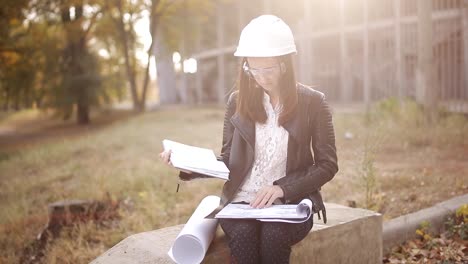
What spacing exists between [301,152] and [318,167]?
12 centimetres

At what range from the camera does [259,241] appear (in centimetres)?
237

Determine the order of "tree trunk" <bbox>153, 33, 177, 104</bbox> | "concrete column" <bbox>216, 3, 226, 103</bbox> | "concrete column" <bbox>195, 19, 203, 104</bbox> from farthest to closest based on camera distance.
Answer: "tree trunk" <bbox>153, 33, 177, 104</bbox>, "concrete column" <bbox>195, 19, 203, 104</bbox>, "concrete column" <bbox>216, 3, 226, 103</bbox>

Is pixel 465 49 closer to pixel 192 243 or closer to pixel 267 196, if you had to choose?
pixel 267 196

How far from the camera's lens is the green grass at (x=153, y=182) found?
4.24 metres

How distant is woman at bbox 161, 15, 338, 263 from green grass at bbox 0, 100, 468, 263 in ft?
5.65

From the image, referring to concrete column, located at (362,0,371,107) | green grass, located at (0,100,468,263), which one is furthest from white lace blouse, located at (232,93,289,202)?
concrete column, located at (362,0,371,107)

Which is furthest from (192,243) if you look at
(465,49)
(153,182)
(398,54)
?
(465,49)

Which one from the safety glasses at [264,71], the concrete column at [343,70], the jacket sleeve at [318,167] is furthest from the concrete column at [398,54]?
the safety glasses at [264,71]

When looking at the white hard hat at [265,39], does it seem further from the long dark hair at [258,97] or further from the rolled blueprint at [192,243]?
the rolled blueprint at [192,243]

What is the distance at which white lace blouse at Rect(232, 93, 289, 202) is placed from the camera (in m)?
2.57

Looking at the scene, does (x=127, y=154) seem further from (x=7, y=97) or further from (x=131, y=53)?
(x=131, y=53)

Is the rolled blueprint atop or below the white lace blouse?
below

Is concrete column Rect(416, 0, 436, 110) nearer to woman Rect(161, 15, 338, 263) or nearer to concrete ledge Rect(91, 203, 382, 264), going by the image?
concrete ledge Rect(91, 203, 382, 264)

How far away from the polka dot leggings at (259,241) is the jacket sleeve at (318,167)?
18 centimetres
